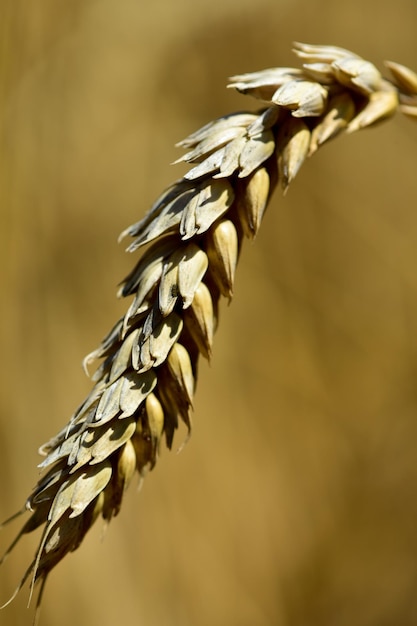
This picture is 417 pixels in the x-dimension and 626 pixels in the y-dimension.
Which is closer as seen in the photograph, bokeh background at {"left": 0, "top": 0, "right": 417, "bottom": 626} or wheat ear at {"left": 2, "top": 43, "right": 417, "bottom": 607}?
wheat ear at {"left": 2, "top": 43, "right": 417, "bottom": 607}

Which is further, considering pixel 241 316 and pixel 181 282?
pixel 241 316

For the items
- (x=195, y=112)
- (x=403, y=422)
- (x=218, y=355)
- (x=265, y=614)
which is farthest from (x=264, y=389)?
(x=195, y=112)

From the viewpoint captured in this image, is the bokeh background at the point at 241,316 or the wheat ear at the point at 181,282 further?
the bokeh background at the point at 241,316

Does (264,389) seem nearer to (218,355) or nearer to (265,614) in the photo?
(218,355)
